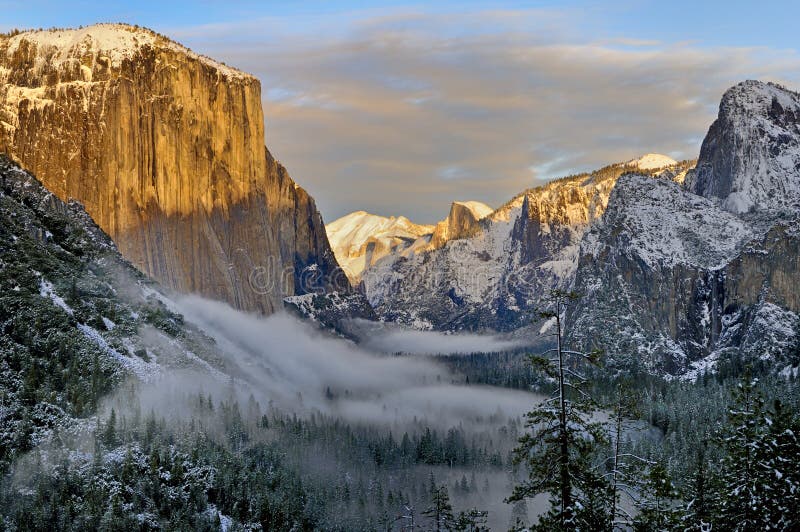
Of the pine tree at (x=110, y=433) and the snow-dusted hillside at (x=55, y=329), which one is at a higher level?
the snow-dusted hillside at (x=55, y=329)

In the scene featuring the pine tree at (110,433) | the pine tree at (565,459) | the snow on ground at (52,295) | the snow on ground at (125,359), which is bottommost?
the pine tree at (110,433)

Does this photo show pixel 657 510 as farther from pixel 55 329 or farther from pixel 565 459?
pixel 55 329

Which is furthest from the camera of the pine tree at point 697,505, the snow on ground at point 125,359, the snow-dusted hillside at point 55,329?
the snow on ground at point 125,359

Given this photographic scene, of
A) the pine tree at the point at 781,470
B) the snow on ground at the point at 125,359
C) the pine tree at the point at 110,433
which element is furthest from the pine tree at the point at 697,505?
the snow on ground at the point at 125,359

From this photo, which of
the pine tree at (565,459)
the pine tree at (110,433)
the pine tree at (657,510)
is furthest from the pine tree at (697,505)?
the pine tree at (110,433)

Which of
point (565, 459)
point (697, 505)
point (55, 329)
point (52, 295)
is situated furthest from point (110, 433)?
point (565, 459)

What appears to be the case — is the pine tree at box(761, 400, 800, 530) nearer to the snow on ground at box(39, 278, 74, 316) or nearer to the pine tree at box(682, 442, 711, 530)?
the pine tree at box(682, 442, 711, 530)

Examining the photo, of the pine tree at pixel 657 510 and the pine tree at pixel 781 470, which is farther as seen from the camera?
the pine tree at pixel 657 510

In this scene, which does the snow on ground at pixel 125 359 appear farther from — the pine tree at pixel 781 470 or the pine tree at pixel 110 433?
the pine tree at pixel 781 470

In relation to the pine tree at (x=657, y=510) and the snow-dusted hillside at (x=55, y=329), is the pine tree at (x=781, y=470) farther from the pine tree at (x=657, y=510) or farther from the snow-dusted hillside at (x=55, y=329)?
the snow-dusted hillside at (x=55, y=329)

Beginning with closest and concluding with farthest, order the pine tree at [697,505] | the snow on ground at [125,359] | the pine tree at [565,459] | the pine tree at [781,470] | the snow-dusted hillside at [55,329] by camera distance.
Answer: the pine tree at [781,470], the pine tree at [565,459], the pine tree at [697,505], the snow-dusted hillside at [55,329], the snow on ground at [125,359]

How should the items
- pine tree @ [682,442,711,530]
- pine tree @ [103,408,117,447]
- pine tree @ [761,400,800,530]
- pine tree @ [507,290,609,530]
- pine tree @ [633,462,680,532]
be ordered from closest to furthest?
pine tree @ [761,400,800,530] < pine tree @ [507,290,609,530] < pine tree @ [633,462,680,532] < pine tree @ [682,442,711,530] < pine tree @ [103,408,117,447]

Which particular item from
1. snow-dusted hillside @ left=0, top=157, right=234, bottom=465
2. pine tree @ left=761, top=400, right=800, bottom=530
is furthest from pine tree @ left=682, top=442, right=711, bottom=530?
snow-dusted hillside @ left=0, top=157, right=234, bottom=465

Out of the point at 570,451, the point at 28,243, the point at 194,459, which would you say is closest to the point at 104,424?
the point at 194,459
